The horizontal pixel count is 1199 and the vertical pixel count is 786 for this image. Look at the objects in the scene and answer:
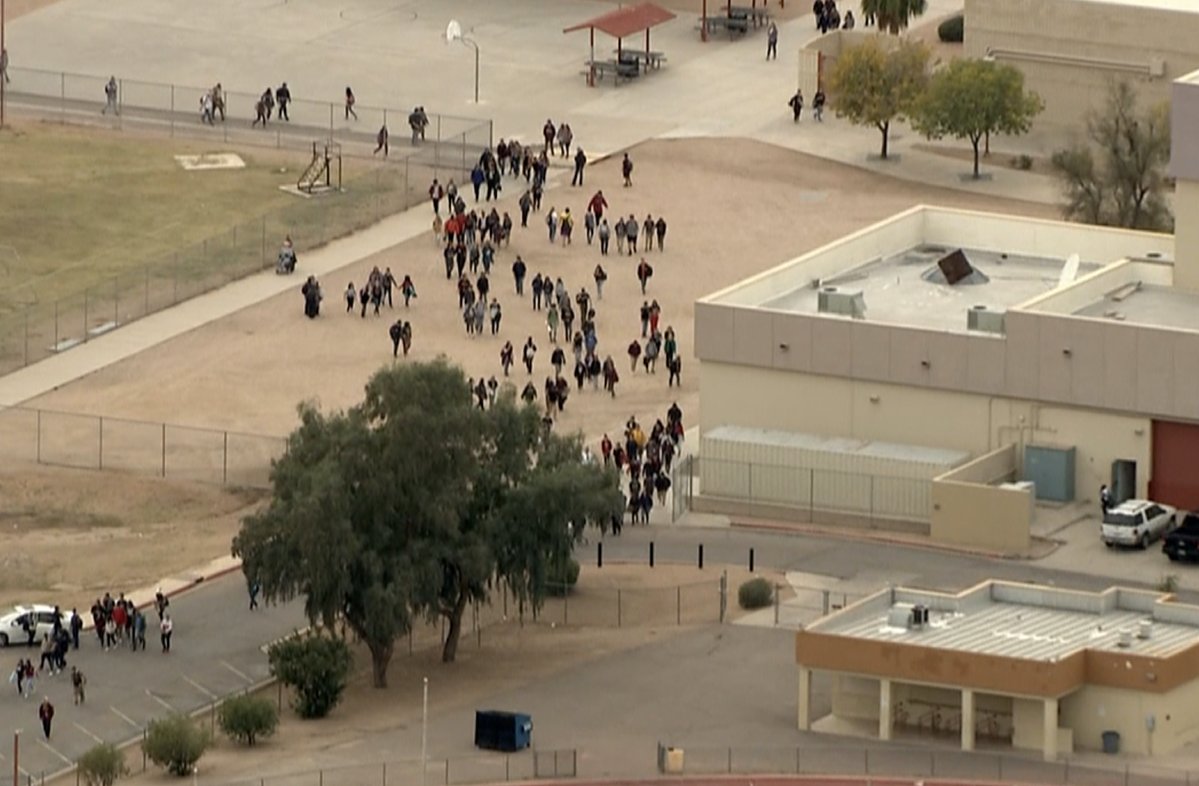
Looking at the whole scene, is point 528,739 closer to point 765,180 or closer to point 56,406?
point 56,406

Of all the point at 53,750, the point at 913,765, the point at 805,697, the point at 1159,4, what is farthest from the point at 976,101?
the point at 53,750

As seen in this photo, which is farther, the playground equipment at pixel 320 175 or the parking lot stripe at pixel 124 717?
the playground equipment at pixel 320 175

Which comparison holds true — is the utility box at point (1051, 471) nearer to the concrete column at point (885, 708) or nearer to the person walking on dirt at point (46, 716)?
the concrete column at point (885, 708)

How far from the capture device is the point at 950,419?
4926 inches

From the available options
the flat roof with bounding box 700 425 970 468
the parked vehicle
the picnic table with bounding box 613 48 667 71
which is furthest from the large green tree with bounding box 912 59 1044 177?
the parked vehicle

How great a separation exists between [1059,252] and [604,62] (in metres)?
43.6

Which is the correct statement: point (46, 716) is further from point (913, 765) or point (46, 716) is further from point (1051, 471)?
point (1051, 471)

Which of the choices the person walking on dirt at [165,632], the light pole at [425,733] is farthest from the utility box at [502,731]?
the person walking on dirt at [165,632]

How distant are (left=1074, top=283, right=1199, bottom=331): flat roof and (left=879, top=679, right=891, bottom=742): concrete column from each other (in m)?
19.9

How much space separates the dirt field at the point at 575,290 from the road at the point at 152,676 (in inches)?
702

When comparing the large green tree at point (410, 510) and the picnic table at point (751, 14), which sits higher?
the picnic table at point (751, 14)

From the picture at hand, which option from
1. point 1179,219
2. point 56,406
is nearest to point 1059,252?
point 1179,219

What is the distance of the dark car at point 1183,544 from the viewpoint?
390ft

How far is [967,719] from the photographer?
106125 mm
